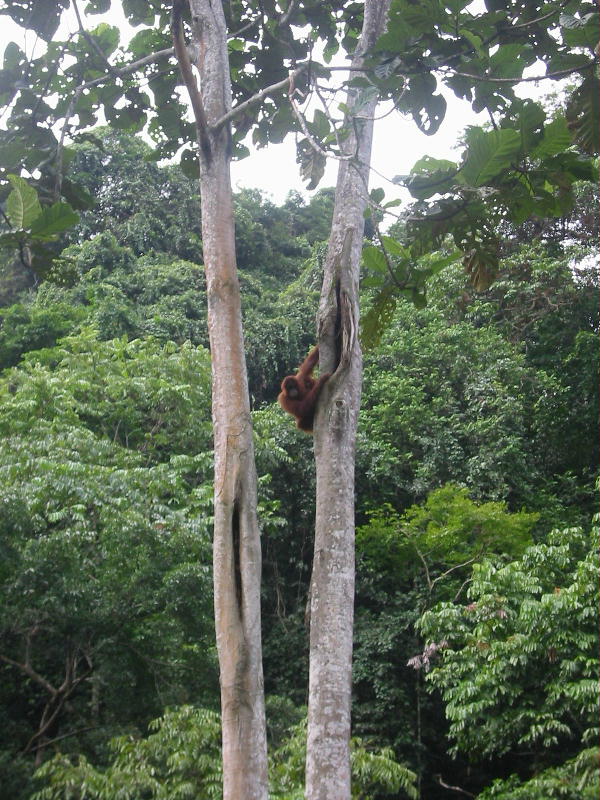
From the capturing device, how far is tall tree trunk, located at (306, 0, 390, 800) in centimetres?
228

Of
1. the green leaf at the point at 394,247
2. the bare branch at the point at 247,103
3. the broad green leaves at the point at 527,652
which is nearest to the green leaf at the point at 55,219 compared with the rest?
the bare branch at the point at 247,103

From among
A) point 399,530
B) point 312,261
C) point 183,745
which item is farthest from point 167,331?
point 183,745

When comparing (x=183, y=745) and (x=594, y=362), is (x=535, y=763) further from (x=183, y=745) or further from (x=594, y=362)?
(x=594, y=362)

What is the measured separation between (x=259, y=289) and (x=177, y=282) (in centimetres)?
161

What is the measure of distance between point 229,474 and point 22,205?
0.93 meters

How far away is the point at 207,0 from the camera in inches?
126

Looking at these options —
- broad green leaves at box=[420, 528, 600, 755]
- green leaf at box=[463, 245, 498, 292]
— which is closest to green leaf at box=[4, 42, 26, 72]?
green leaf at box=[463, 245, 498, 292]

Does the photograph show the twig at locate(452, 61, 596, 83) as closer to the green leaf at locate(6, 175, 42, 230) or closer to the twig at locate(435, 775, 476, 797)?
the green leaf at locate(6, 175, 42, 230)

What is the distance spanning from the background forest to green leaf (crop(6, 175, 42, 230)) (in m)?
0.59

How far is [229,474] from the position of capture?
2.50 meters

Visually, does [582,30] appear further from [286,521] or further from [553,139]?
[286,521]

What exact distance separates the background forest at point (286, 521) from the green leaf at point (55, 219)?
604 mm

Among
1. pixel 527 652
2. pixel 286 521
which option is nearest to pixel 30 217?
pixel 527 652

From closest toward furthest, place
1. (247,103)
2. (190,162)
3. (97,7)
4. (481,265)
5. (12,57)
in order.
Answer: (247,103), (481,265), (12,57), (97,7), (190,162)
